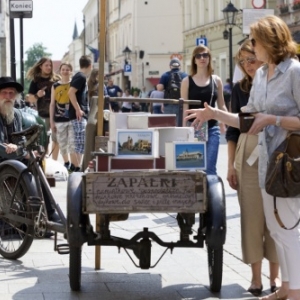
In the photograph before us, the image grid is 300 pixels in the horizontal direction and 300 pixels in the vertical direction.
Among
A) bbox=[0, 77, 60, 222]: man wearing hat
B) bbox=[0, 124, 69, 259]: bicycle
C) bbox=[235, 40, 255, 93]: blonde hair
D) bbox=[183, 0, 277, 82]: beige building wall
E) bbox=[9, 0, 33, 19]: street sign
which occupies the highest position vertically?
bbox=[183, 0, 277, 82]: beige building wall

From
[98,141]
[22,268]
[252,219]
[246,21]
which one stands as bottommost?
[22,268]

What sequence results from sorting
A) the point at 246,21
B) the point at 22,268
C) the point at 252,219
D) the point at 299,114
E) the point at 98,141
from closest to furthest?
the point at 299,114, the point at 252,219, the point at 98,141, the point at 22,268, the point at 246,21

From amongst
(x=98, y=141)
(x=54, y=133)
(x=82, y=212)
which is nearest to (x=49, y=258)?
(x=98, y=141)

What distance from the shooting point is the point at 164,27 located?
74250mm

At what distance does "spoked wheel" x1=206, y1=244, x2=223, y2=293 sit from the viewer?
6812 millimetres

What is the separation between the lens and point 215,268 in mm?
6875

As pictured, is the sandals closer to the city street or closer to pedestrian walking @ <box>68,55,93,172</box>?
the city street

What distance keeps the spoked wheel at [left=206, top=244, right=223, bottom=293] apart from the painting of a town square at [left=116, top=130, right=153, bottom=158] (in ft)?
2.47

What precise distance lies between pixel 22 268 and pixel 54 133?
23.9ft

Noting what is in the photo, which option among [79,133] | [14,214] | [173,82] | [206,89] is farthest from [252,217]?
[173,82]

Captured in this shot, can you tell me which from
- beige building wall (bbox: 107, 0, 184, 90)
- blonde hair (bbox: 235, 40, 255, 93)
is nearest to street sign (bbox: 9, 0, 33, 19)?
blonde hair (bbox: 235, 40, 255, 93)

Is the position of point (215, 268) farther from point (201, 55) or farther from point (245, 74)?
point (201, 55)

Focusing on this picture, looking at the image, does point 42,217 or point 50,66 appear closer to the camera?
point 42,217

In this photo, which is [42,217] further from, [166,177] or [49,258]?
[166,177]
